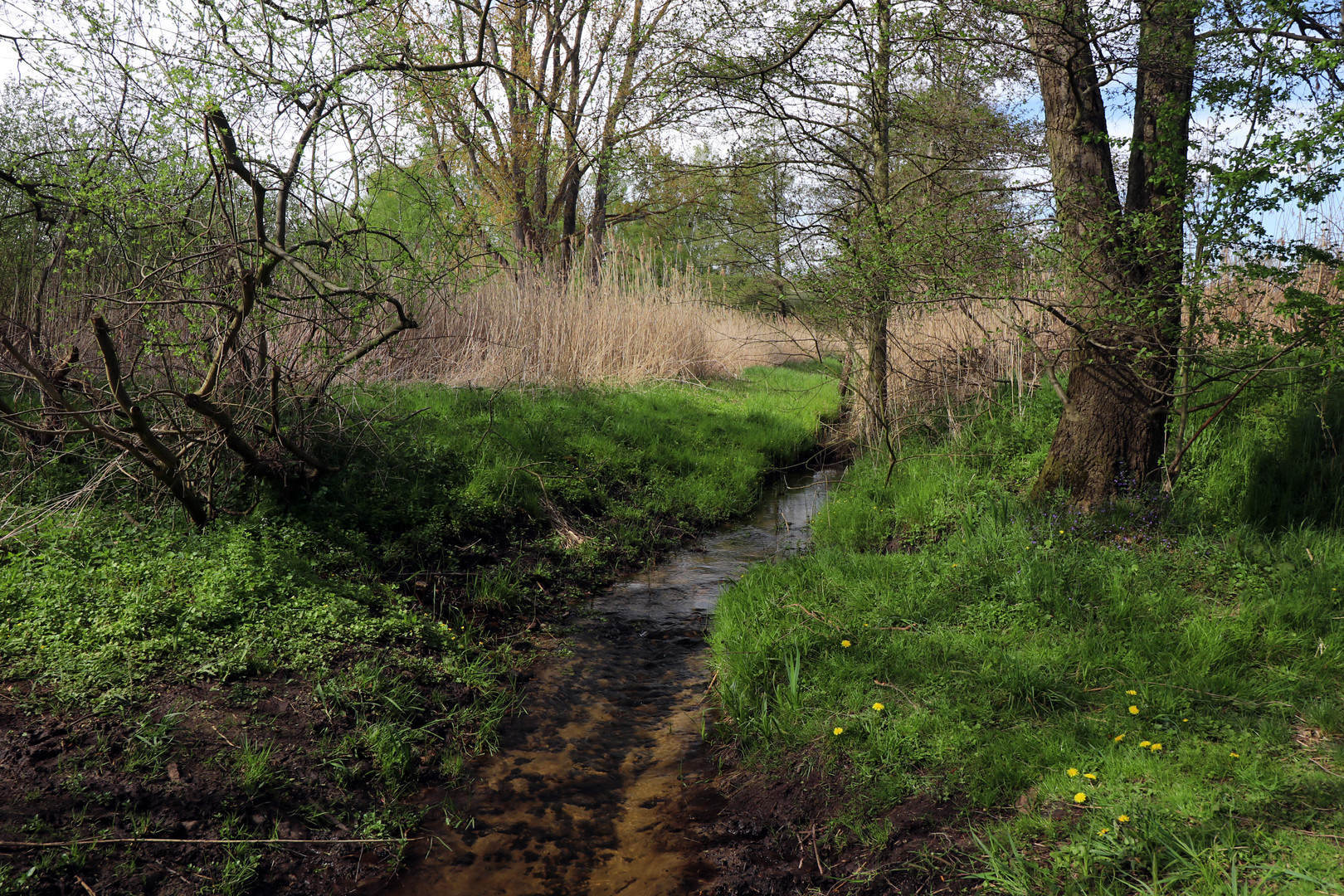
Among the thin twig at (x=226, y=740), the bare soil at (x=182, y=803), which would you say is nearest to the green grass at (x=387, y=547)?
the bare soil at (x=182, y=803)

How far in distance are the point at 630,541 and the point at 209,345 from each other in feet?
10.4

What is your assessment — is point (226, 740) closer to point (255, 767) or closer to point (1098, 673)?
point (255, 767)

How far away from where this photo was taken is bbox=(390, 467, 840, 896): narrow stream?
8.86 ft

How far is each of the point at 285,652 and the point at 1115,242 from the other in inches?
198

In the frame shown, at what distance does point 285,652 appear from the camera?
11.2 ft

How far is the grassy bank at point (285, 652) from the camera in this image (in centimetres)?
253

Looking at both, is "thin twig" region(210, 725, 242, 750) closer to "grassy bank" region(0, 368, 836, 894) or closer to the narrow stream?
"grassy bank" region(0, 368, 836, 894)

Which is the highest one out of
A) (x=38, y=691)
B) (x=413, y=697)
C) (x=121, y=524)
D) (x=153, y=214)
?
(x=153, y=214)

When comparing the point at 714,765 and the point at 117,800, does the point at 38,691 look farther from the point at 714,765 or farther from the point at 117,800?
the point at 714,765

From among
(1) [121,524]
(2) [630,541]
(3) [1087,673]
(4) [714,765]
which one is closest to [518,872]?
(4) [714,765]

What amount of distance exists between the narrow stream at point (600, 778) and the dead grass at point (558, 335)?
407 cm

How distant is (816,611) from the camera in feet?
13.3

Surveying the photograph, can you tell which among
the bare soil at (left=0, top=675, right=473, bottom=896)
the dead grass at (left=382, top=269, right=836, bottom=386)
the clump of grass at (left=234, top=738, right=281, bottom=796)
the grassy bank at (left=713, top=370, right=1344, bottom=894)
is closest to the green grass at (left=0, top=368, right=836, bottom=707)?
the bare soil at (left=0, top=675, right=473, bottom=896)

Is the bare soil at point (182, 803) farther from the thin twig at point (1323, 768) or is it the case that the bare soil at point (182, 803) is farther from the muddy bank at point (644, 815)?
the thin twig at point (1323, 768)
